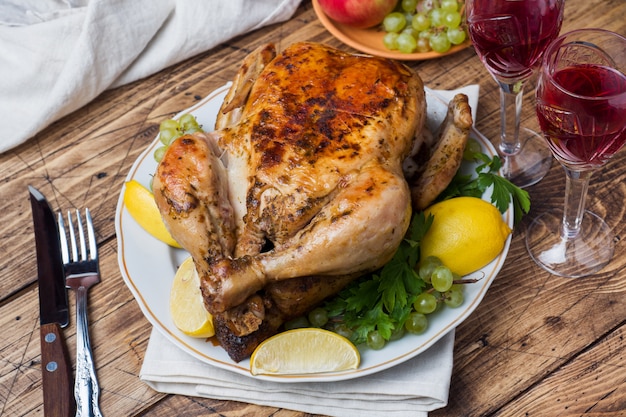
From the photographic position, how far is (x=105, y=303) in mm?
1994

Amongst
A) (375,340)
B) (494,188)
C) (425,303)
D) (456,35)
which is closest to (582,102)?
(494,188)

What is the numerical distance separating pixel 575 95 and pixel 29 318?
58.3 inches

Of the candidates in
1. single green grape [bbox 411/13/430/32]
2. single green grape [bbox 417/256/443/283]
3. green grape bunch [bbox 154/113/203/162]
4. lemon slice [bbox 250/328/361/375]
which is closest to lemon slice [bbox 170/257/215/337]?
lemon slice [bbox 250/328/361/375]

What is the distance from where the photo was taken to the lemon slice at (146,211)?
194 centimetres

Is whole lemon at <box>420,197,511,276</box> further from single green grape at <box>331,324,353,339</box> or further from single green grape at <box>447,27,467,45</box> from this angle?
single green grape at <box>447,27,467,45</box>

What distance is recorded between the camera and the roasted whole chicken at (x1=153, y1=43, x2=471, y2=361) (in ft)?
5.17

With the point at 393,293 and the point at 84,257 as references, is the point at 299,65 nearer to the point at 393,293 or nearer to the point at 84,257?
the point at 393,293

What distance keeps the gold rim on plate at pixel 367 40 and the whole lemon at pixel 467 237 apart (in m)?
0.76

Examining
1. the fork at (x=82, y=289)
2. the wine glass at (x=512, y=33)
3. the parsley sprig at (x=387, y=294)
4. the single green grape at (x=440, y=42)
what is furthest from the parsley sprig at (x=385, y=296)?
the single green grape at (x=440, y=42)

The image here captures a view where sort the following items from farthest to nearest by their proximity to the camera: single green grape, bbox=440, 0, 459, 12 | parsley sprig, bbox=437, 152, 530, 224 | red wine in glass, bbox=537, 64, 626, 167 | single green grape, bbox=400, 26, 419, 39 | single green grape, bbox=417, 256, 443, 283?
1. single green grape, bbox=400, 26, 419, 39
2. single green grape, bbox=440, 0, 459, 12
3. parsley sprig, bbox=437, 152, 530, 224
4. single green grape, bbox=417, 256, 443, 283
5. red wine in glass, bbox=537, 64, 626, 167

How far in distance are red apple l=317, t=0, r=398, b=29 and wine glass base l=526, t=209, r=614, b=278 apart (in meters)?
0.91

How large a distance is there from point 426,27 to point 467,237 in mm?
934

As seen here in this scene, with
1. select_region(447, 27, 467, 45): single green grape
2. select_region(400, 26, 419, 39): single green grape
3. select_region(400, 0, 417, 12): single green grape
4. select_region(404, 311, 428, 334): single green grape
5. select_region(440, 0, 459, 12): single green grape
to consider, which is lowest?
select_region(404, 311, 428, 334): single green grape

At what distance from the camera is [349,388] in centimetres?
168
